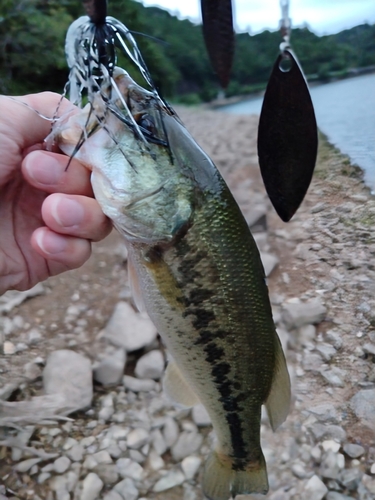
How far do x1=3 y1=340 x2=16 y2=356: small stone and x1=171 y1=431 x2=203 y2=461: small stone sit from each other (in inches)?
35.8

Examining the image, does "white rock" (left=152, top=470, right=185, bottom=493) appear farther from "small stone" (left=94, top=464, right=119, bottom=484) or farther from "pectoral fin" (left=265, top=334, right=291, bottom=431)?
"pectoral fin" (left=265, top=334, right=291, bottom=431)

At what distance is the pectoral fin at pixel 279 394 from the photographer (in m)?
1.26

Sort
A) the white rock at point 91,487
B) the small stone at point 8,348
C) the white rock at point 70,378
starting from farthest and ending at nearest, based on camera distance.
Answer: the small stone at point 8,348
the white rock at point 70,378
the white rock at point 91,487

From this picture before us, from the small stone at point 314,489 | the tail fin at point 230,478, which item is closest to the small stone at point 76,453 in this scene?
the tail fin at point 230,478

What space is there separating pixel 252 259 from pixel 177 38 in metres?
2.68

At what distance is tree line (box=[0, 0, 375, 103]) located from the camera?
1536 millimetres

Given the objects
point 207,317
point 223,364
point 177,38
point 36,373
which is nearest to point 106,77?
point 207,317

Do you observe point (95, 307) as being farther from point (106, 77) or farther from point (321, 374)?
point (106, 77)

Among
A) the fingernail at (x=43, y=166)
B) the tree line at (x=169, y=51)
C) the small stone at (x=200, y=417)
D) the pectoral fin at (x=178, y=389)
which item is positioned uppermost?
the tree line at (x=169, y=51)

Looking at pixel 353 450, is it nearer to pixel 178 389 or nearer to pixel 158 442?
pixel 178 389

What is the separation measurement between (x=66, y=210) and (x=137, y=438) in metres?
1.02

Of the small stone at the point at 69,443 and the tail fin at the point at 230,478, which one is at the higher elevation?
the tail fin at the point at 230,478

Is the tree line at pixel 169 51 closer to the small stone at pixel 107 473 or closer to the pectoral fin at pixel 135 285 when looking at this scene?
the pectoral fin at pixel 135 285

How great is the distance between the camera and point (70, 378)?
196 centimetres
